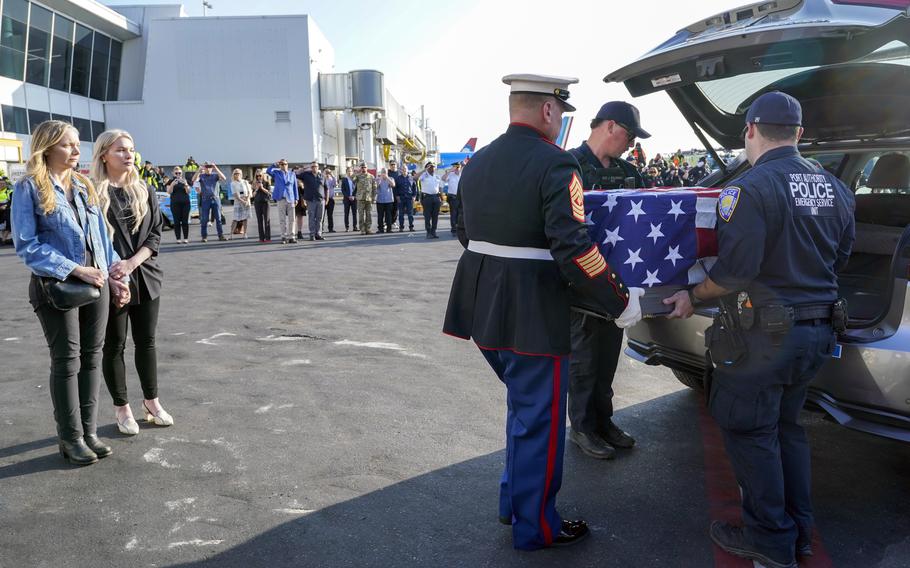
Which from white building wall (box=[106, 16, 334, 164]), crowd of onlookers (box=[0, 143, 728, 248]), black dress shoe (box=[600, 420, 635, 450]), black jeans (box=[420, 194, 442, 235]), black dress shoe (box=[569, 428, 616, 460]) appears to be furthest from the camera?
white building wall (box=[106, 16, 334, 164])

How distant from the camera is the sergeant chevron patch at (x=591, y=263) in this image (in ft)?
9.00

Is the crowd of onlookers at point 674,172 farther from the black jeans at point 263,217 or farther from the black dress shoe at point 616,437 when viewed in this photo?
the black dress shoe at point 616,437

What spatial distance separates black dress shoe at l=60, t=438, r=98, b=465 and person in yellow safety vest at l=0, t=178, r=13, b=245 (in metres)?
16.4

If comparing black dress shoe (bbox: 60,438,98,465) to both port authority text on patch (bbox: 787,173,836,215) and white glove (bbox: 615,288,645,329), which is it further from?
port authority text on patch (bbox: 787,173,836,215)

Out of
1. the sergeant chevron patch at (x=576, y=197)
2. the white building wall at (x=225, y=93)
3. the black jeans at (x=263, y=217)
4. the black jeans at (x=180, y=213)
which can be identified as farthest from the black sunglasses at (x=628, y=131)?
the white building wall at (x=225, y=93)

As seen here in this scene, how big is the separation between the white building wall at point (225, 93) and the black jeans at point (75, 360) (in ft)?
129

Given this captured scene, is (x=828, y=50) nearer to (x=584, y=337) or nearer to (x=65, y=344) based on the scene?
(x=584, y=337)

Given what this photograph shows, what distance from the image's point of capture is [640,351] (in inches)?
167

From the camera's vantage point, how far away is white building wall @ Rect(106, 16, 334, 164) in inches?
1606

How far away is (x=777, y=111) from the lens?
2.80 meters

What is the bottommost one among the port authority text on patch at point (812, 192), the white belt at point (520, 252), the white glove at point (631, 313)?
the white glove at point (631, 313)

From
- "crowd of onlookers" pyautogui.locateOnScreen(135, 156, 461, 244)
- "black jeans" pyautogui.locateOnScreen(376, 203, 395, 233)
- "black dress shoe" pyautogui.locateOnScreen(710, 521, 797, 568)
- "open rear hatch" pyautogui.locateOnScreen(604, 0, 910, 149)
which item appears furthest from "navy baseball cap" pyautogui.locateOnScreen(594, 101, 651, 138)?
"black jeans" pyautogui.locateOnScreen(376, 203, 395, 233)

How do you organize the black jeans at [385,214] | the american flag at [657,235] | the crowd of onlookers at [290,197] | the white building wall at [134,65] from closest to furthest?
the american flag at [657,235]
the crowd of onlookers at [290,197]
the black jeans at [385,214]
the white building wall at [134,65]

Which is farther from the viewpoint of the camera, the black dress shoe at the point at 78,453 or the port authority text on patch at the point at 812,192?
the black dress shoe at the point at 78,453
